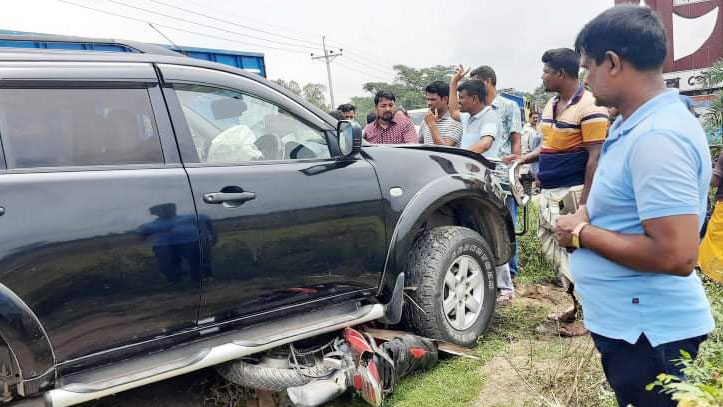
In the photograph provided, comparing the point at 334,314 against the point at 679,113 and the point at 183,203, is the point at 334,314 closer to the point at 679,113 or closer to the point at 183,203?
the point at 183,203

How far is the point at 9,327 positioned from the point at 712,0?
10273 millimetres

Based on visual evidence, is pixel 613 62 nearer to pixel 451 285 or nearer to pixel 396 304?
pixel 396 304

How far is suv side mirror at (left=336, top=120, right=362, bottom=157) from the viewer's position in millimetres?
3123

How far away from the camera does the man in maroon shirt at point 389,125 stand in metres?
5.85

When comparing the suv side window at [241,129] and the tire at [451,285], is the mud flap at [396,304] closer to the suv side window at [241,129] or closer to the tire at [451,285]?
the tire at [451,285]

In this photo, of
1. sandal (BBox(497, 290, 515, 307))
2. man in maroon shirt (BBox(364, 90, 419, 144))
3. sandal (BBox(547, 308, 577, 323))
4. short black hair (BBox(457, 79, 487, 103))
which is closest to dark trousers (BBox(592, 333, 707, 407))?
sandal (BBox(547, 308, 577, 323))

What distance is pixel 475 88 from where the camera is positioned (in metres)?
4.64

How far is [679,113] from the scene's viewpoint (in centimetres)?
139

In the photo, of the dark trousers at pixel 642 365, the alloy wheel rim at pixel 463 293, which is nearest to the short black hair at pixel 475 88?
the alloy wheel rim at pixel 463 293

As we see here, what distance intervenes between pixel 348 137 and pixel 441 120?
2.65 meters

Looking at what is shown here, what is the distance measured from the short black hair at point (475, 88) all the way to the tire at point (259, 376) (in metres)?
2.88

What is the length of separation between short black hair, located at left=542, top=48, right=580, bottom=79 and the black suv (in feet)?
3.37

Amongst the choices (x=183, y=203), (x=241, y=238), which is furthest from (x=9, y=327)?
(x=241, y=238)

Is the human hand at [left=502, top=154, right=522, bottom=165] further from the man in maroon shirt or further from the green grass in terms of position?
the man in maroon shirt
